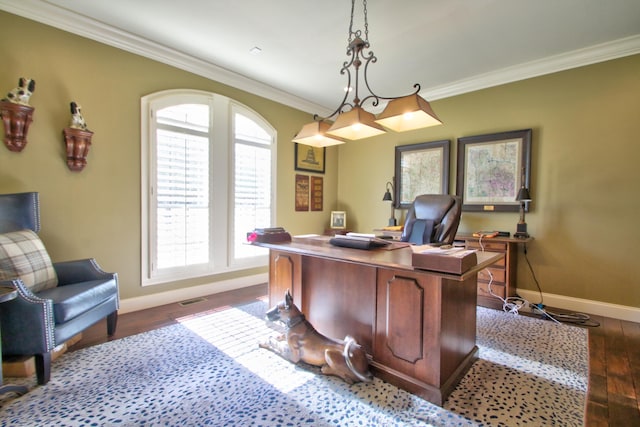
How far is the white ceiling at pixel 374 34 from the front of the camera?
95.4 inches

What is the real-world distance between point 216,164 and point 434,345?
312cm

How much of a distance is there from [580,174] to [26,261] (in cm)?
512

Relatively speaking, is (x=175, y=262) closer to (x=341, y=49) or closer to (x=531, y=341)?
(x=341, y=49)

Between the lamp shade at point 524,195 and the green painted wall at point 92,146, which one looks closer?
the green painted wall at point 92,146

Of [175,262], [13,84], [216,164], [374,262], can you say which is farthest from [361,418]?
[13,84]

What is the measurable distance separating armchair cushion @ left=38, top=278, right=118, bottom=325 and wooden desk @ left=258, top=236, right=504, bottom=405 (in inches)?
54.1

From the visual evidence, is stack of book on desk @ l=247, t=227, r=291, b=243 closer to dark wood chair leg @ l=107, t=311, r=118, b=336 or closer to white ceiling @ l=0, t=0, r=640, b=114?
dark wood chair leg @ l=107, t=311, r=118, b=336

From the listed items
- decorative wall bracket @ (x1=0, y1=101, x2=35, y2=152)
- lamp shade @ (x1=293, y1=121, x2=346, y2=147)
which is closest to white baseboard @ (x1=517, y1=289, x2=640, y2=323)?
lamp shade @ (x1=293, y1=121, x2=346, y2=147)

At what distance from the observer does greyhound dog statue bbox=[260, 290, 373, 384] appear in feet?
5.89

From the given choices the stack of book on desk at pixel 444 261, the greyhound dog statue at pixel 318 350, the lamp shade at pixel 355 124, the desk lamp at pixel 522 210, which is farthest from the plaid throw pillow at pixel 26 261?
the desk lamp at pixel 522 210

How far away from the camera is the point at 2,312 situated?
1.75m

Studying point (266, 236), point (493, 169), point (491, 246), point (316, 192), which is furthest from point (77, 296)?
point (493, 169)

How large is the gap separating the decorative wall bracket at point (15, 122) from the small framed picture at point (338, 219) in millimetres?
3899

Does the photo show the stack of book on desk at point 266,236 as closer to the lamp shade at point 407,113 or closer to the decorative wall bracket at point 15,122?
the lamp shade at point 407,113
